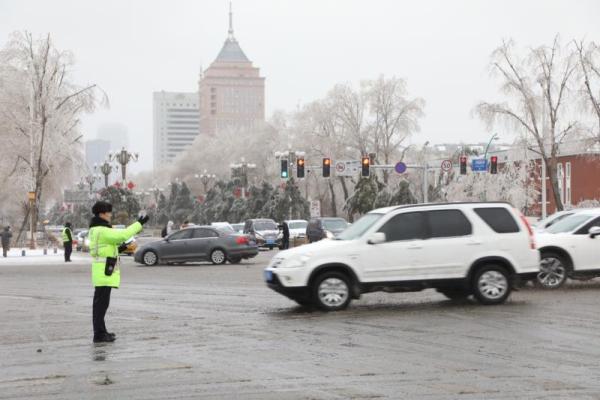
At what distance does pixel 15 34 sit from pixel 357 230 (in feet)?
133

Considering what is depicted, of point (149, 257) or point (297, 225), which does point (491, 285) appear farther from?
point (297, 225)

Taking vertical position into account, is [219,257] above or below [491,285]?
above

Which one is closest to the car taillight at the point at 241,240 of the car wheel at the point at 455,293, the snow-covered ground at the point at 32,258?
the snow-covered ground at the point at 32,258

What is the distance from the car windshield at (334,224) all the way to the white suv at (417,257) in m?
28.0

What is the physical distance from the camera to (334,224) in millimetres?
44438

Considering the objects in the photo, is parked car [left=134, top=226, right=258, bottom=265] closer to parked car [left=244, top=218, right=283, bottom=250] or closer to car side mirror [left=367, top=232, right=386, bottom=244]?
parked car [left=244, top=218, right=283, bottom=250]

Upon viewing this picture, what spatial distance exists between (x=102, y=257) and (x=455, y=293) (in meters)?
7.32

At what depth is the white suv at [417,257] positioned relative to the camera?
15.0 metres

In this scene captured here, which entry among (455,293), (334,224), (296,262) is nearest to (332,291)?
(296,262)

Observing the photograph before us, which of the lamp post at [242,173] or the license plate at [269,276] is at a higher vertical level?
the lamp post at [242,173]

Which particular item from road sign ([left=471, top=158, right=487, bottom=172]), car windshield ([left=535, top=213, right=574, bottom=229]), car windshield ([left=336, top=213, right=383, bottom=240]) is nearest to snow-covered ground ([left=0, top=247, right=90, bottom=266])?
car windshield ([left=535, top=213, right=574, bottom=229])

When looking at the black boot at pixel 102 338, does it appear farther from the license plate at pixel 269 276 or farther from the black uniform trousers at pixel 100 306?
the license plate at pixel 269 276

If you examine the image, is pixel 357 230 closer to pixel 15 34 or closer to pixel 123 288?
pixel 123 288

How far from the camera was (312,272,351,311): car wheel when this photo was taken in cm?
1498
